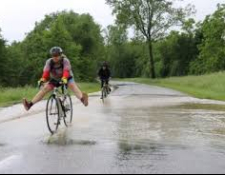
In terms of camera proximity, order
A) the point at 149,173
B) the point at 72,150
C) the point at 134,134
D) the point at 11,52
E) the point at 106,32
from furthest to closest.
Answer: the point at 106,32
the point at 11,52
the point at 134,134
the point at 72,150
the point at 149,173

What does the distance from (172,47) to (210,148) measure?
316 ft

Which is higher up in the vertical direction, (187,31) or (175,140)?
(187,31)

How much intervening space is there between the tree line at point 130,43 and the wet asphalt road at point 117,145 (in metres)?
56.7

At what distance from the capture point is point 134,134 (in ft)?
36.3

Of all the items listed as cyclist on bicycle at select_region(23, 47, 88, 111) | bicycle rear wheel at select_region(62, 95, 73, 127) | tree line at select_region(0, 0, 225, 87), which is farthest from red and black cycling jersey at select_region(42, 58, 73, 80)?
tree line at select_region(0, 0, 225, 87)

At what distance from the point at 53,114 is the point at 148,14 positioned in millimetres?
59967

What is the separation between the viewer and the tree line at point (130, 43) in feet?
231

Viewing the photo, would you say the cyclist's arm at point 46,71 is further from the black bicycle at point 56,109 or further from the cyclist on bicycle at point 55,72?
the black bicycle at point 56,109

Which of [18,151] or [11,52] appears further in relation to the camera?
[11,52]

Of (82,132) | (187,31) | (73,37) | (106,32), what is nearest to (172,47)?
(187,31)

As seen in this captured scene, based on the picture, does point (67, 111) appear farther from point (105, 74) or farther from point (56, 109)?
point (105, 74)

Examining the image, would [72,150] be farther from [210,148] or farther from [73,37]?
[73,37]

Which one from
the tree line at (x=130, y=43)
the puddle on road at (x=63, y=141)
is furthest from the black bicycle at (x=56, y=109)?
the tree line at (x=130, y=43)

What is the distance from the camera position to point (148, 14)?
70.4 meters
